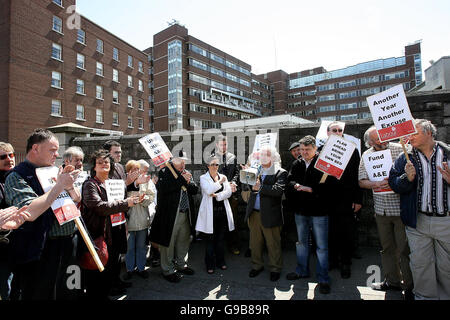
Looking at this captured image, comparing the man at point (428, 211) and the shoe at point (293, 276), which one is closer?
the man at point (428, 211)

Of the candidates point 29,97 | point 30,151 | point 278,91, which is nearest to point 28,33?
point 29,97

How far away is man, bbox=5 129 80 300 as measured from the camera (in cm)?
219

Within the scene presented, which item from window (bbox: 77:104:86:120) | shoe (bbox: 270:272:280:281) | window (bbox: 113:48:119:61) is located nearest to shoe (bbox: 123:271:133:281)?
shoe (bbox: 270:272:280:281)

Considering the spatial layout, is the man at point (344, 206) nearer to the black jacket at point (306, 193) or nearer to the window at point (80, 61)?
the black jacket at point (306, 193)

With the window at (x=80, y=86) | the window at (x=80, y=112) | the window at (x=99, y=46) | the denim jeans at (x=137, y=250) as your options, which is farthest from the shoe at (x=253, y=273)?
the window at (x=99, y=46)

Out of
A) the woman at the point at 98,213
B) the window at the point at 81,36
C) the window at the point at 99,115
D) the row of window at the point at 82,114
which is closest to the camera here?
the woman at the point at 98,213

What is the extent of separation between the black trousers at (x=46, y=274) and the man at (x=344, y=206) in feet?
11.1

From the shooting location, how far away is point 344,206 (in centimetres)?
401

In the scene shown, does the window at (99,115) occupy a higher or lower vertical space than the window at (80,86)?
lower

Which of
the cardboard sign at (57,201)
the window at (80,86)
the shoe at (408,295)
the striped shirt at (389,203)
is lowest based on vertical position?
the shoe at (408,295)

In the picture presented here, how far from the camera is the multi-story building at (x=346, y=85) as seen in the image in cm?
6419

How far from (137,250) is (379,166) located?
396 centimetres
